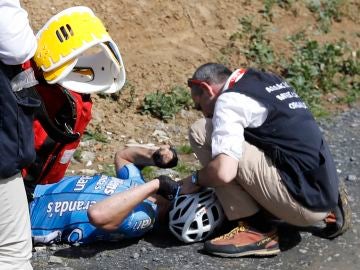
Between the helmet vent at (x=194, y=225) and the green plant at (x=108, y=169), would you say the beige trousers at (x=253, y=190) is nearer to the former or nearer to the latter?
the helmet vent at (x=194, y=225)

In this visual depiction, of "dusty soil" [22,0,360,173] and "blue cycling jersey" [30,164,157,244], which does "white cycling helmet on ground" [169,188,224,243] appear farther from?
"dusty soil" [22,0,360,173]

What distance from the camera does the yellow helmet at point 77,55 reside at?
15.3ft

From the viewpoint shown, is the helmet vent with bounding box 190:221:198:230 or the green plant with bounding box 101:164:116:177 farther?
the green plant with bounding box 101:164:116:177

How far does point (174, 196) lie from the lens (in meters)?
5.61

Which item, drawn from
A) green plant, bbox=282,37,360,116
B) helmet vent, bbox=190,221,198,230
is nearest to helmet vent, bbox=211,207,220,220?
helmet vent, bbox=190,221,198,230

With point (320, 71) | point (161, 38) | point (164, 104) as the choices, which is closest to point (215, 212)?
point (164, 104)

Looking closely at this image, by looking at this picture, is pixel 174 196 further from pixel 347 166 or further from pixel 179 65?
pixel 179 65

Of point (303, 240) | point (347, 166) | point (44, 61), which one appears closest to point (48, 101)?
point (44, 61)

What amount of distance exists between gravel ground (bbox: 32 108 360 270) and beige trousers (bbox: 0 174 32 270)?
0.82m

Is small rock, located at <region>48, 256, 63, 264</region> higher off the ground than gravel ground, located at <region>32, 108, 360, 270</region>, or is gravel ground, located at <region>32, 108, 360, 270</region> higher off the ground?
gravel ground, located at <region>32, 108, 360, 270</region>

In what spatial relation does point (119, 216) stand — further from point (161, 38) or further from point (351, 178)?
point (161, 38)

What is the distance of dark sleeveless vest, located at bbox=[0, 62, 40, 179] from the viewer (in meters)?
4.14

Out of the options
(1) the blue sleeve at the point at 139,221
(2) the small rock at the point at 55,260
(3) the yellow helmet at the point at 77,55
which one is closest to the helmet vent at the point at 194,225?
(1) the blue sleeve at the point at 139,221

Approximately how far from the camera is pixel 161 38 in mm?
8258
